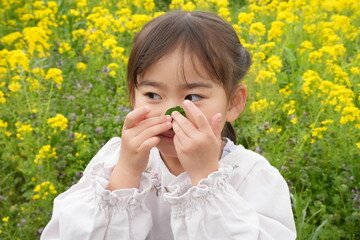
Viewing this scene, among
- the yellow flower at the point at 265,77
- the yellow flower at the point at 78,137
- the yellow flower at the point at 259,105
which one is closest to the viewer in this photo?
the yellow flower at the point at 78,137

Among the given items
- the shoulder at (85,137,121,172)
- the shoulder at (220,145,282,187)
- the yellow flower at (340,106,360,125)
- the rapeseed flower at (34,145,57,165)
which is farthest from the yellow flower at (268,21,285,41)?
the shoulder at (220,145,282,187)

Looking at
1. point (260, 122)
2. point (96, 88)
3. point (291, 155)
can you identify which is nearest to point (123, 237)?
point (291, 155)

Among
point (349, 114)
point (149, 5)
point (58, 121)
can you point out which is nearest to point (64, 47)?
point (149, 5)

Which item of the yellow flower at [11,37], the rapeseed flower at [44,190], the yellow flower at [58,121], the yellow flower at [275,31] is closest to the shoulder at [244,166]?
the rapeseed flower at [44,190]

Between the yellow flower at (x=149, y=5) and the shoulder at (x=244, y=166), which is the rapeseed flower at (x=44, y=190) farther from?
the yellow flower at (x=149, y=5)

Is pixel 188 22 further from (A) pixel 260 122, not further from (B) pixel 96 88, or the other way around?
(B) pixel 96 88

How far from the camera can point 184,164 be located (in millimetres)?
1634

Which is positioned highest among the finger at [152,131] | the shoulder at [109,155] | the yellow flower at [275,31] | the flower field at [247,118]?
the finger at [152,131]

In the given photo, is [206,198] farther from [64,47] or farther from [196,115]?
[64,47]

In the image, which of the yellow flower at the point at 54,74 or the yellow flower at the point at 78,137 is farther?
the yellow flower at the point at 54,74

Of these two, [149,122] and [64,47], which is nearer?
[149,122]

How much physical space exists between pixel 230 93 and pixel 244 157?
22cm

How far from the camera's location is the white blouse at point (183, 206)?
1.62 meters

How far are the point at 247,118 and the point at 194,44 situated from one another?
1880mm
